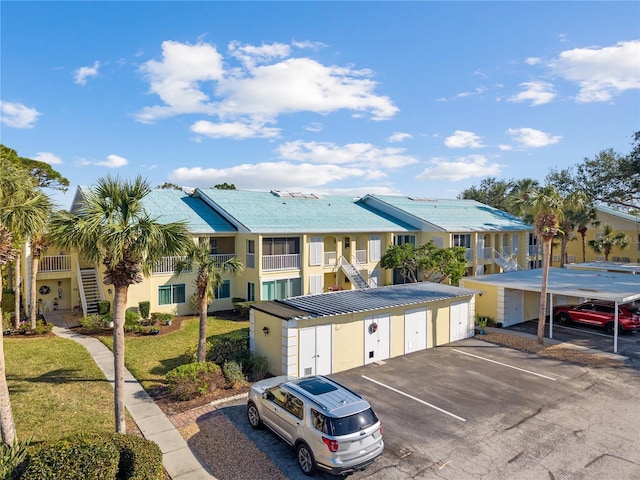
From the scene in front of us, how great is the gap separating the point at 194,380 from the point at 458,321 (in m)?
13.5

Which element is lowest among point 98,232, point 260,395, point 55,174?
point 260,395

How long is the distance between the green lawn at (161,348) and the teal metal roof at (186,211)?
610 cm

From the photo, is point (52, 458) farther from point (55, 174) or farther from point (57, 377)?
point (55, 174)

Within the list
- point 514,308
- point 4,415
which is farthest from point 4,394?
point 514,308

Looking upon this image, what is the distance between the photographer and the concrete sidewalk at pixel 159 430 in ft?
32.6

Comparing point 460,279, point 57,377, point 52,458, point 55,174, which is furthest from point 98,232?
point 55,174

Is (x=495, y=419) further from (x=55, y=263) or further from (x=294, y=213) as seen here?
(x=55, y=263)

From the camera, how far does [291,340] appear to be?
49.7 feet

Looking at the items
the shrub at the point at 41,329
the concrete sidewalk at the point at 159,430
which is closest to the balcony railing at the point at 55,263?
the shrub at the point at 41,329

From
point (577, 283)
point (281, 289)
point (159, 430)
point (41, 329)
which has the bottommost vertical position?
point (159, 430)

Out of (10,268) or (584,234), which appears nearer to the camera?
(10,268)

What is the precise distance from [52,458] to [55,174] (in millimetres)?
44364

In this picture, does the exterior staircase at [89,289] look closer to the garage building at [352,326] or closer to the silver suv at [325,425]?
the garage building at [352,326]

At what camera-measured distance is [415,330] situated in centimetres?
1920
